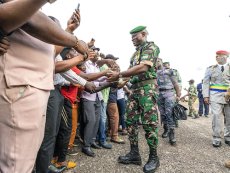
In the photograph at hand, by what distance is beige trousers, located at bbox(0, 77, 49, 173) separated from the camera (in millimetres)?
1105

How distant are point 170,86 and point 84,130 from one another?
315cm

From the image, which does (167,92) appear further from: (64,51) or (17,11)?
(17,11)

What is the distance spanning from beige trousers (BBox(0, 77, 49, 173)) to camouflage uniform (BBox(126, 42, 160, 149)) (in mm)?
2614

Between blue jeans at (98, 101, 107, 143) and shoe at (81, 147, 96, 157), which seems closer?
shoe at (81, 147, 96, 157)

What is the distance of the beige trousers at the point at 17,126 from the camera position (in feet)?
3.63

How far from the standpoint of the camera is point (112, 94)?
5496 mm

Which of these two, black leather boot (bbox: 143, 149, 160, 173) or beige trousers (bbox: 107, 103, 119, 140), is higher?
beige trousers (bbox: 107, 103, 119, 140)

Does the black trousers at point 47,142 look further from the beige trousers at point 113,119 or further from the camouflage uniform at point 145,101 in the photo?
the beige trousers at point 113,119

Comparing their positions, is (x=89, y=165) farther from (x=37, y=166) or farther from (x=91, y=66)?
(x=91, y=66)

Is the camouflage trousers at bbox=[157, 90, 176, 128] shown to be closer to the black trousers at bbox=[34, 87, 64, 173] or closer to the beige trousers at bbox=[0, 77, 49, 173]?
the black trousers at bbox=[34, 87, 64, 173]

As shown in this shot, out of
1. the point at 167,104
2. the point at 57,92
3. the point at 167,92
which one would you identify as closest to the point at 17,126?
the point at 57,92

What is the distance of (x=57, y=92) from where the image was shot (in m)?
2.74

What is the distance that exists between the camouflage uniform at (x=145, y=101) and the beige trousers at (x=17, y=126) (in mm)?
2614

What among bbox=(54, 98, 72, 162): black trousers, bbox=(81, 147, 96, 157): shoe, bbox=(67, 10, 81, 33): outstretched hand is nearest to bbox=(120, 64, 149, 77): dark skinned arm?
bbox=(54, 98, 72, 162): black trousers
